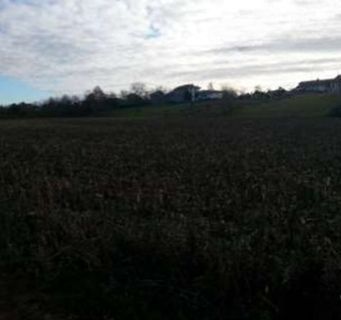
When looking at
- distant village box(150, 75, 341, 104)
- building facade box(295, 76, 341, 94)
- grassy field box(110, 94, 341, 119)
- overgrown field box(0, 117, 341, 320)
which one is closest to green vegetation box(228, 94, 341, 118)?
grassy field box(110, 94, 341, 119)

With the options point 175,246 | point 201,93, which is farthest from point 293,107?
point 175,246

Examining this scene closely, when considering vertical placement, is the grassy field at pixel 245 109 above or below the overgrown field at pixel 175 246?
below

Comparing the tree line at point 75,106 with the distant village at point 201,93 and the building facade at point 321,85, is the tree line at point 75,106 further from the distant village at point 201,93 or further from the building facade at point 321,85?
the building facade at point 321,85

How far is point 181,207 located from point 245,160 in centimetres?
898

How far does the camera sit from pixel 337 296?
22.7 ft

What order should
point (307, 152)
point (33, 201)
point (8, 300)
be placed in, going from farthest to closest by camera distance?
point (307, 152) → point (33, 201) → point (8, 300)

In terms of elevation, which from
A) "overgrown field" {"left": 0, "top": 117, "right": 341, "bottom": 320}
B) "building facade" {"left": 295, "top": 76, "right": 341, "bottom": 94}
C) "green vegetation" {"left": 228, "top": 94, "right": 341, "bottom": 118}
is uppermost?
"overgrown field" {"left": 0, "top": 117, "right": 341, "bottom": 320}

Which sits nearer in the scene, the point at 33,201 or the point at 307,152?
the point at 33,201

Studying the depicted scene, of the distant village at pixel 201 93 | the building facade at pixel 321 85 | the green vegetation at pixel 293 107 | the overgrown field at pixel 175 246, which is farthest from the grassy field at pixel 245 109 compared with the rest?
the overgrown field at pixel 175 246

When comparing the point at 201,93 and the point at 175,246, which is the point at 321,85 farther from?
the point at 175,246

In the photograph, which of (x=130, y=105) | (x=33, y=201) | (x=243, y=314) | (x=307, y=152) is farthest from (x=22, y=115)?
(x=243, y=314)

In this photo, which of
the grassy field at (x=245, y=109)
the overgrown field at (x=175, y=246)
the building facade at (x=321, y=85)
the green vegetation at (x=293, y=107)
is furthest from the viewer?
the building facade at (x=321, y=85)

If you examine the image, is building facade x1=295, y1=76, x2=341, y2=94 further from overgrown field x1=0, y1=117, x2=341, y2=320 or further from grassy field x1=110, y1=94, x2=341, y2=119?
overgrown field x1=0, y1=117, x2=341, y2=320

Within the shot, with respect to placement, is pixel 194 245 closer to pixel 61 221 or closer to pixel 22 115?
pixel 61 221
